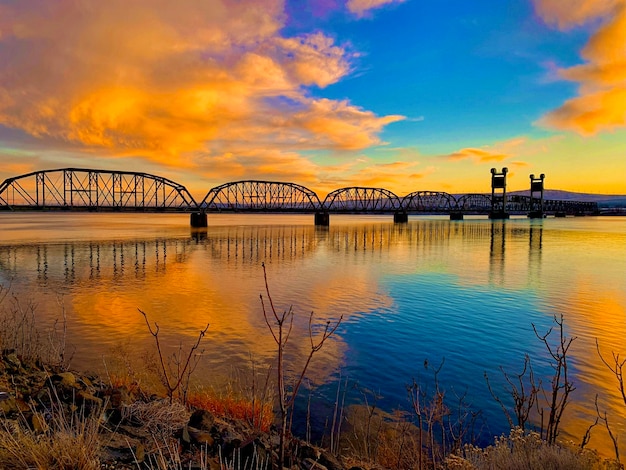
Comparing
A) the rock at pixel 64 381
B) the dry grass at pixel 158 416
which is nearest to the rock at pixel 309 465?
the dry grass at pixel 158 416

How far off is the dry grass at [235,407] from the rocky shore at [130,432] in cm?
39

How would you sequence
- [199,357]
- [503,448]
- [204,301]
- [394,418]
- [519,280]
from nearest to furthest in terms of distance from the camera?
[503,448] < [394,418] < [199,357] < [204,301] < [519,280]

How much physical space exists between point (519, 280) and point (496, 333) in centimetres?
1885

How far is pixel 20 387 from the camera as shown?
952 cm

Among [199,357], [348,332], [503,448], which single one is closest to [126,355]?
[199,357]

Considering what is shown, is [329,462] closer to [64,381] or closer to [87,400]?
[87,400]

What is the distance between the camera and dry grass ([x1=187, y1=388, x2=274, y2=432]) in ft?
31.5

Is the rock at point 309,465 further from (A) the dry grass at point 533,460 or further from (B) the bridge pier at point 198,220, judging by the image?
(B) the bridge pier at point 198,220

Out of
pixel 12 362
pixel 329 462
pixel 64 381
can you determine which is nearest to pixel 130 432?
pixel 64 381

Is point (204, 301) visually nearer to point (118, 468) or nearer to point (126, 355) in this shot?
point (126, 355)

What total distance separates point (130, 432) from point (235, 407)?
336cm

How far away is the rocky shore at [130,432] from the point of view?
5766 mm

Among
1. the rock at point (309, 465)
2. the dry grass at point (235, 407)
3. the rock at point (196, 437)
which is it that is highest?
the rock at point (196, 437)

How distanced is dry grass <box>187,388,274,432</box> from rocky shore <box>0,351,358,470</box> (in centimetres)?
39
